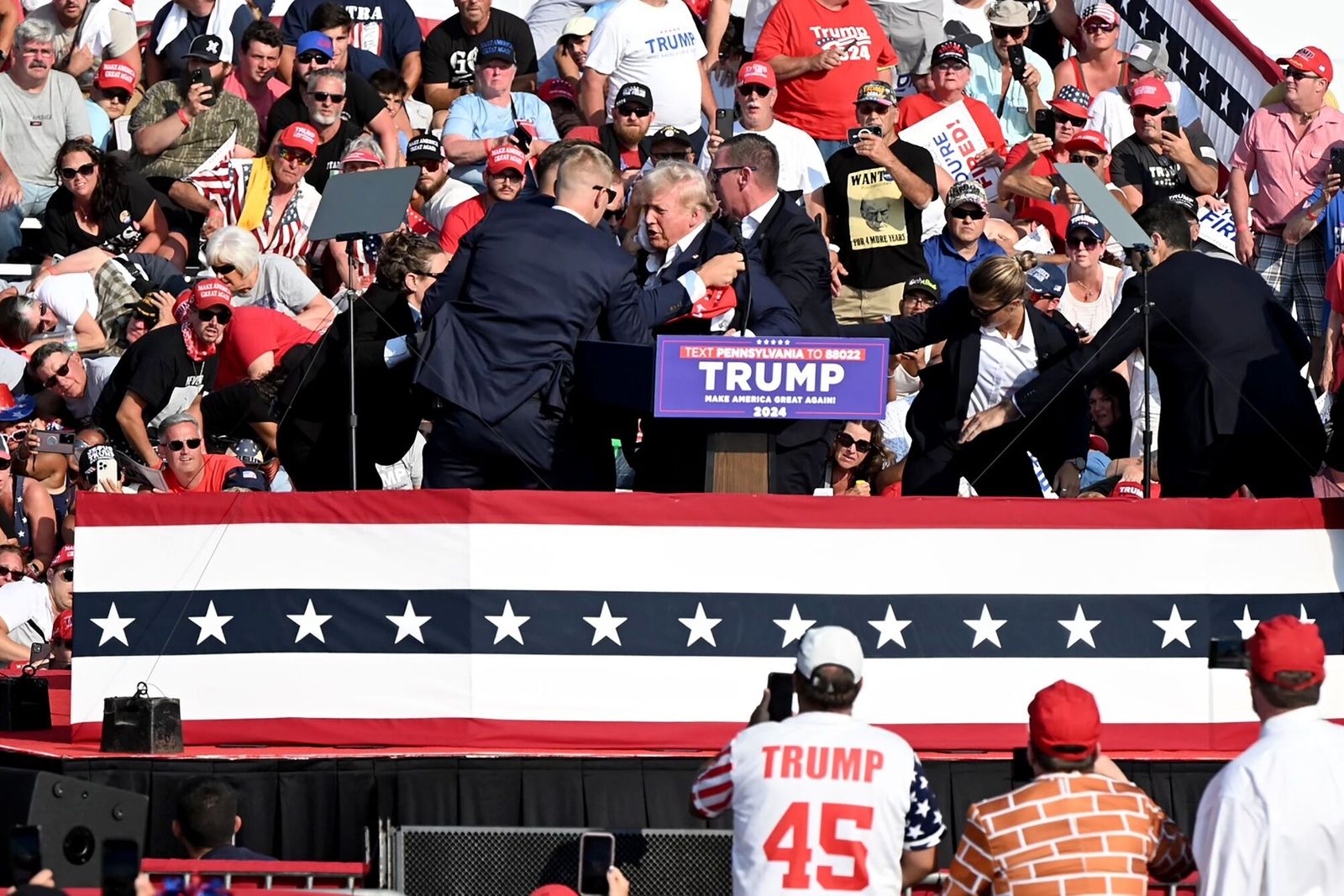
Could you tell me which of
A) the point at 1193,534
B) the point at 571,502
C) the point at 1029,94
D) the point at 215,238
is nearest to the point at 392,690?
the point at 571,502

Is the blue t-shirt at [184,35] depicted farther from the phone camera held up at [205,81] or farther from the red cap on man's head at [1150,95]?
the red cap on man's head at [1150,95]

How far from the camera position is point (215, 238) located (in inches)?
502

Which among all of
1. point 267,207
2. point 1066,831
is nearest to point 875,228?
point 267,207

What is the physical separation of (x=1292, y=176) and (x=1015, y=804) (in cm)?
974

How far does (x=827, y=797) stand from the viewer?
18.6 ft

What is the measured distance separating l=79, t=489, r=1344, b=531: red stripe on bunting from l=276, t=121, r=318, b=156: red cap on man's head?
567 cm

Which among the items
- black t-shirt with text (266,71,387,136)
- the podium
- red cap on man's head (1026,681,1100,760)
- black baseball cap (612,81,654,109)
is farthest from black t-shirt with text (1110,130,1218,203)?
red cap on man's head (1026,681,1100,760)

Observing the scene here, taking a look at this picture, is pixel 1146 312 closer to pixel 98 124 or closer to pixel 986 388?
pixel 986 388

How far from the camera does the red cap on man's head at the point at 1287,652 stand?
564 cm

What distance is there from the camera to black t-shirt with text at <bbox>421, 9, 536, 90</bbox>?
1555 centimetres

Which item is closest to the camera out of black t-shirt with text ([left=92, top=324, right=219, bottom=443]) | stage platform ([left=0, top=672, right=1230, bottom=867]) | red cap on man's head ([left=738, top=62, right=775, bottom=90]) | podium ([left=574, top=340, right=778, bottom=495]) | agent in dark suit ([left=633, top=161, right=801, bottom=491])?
stage platform ([left=0, top=672, right=1230, bottom=867])

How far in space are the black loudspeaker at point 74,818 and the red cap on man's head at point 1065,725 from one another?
2227 mm

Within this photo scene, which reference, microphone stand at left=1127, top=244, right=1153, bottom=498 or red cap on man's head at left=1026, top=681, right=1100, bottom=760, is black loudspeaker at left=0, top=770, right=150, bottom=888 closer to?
red cap on man's head at left=1026, top=681, right=1100, bottom=760

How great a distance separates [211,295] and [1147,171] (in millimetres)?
5871
